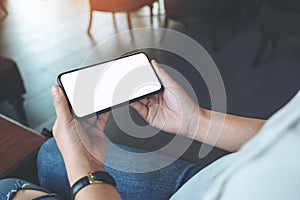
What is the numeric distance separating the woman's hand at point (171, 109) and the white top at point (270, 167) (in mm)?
441

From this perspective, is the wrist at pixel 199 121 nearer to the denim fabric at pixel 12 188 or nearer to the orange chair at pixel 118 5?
the denim fabric at pixel 12 188

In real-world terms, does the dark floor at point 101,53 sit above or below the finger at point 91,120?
below

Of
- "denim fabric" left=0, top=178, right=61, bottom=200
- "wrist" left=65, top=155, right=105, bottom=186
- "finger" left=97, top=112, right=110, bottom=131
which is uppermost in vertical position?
"wrist" left=65, top=155, right=105, bottom=186

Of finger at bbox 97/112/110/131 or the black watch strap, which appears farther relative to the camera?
finger at bbox 97/112/110/131

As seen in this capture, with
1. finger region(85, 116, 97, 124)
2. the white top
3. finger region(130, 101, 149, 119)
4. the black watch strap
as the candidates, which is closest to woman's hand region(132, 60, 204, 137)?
finger region(130, 101, 149, 119)

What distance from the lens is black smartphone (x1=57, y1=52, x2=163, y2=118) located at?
64 cm

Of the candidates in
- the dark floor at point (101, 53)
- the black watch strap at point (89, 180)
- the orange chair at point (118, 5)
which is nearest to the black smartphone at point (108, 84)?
the black watch strap at point (89, 180)

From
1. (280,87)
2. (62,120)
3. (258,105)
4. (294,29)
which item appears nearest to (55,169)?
(62,120)

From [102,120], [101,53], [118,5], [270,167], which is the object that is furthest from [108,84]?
[118,5]

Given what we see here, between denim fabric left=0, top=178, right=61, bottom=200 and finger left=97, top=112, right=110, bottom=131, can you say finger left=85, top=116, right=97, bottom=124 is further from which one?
denim fabric left=0, top=178, right=61, bottom=200

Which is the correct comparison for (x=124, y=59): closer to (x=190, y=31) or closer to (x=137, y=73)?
(x=137, y=73)

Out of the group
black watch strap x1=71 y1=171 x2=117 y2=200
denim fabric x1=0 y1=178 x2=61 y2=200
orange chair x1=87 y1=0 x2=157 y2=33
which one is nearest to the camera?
black watch strap x1=71 y1=171 x2=117 y2=200

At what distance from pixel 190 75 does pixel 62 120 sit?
1.38 metres

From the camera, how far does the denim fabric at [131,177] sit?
0.67 meters
